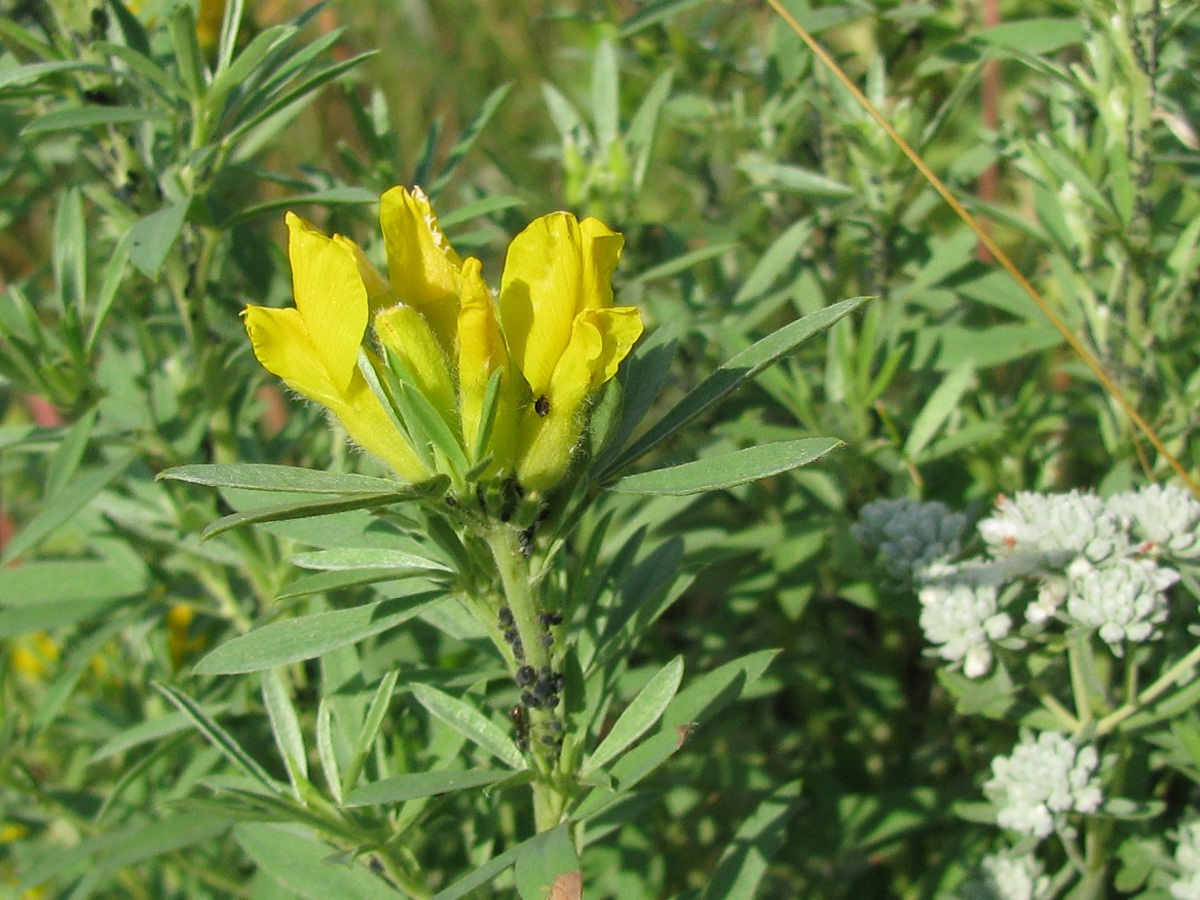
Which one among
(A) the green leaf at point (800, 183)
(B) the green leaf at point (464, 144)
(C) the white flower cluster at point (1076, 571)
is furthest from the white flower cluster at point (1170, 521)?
(B) the green leaf at point (464, 144)

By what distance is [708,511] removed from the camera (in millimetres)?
2381

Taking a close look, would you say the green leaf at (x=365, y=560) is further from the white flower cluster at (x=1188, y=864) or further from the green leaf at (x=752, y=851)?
the white flower cluster at (x=1188, y=864)

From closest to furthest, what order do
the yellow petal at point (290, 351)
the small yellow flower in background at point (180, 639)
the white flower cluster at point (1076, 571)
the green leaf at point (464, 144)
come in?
the yellow petal at point (290, 351)
the white flower cluster at point (1076, 571)
the green leaf at point (464, 144)
the small yellow flower in background at point (180, 639)

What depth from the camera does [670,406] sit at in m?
1.41

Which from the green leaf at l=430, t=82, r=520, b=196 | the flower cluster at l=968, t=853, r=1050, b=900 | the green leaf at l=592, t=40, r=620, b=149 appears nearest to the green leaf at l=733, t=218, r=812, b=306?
the green leaf at l=592, t=40, r=620, b=149

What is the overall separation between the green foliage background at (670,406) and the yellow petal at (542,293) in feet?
0.82

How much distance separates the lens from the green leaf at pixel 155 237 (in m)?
1.22

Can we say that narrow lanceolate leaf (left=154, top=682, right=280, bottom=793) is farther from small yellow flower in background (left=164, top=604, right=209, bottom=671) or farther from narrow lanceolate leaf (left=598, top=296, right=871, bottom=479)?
small yellow flower in background (left=164, top=604, right=209, bottom=671)

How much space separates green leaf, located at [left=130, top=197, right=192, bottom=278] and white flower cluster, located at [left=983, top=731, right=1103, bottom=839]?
1.10 metres

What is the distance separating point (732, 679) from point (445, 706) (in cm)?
30

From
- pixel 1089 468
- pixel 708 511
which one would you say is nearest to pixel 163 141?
pixel 708 511

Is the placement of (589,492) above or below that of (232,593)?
above

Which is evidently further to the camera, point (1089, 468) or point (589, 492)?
point (1089, 468)

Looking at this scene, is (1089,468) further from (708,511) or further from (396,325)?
(396,325)
